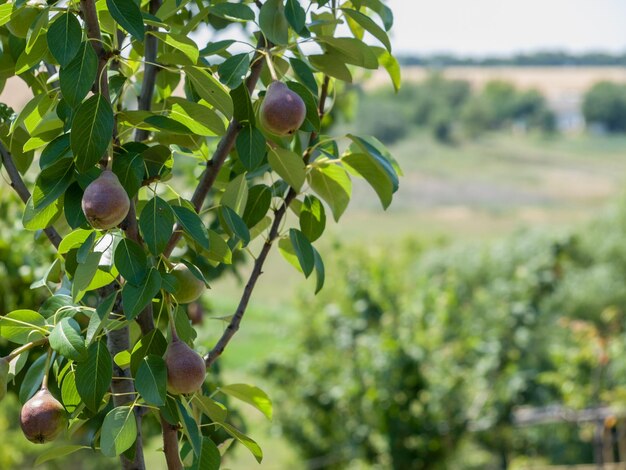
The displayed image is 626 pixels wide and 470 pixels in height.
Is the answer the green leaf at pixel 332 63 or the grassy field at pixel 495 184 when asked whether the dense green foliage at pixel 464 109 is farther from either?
the green leaf at pixel 332 63

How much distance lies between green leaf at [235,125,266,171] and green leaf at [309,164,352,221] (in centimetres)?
10

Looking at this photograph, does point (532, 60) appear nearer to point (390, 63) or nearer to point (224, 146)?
point (390, 63)

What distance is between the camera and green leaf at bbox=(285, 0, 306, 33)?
1.81 ft

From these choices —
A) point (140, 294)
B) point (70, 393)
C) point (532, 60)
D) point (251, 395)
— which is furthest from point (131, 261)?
point (532, 60)

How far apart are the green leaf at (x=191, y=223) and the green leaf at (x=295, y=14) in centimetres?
14

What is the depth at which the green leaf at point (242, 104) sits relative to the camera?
1.98 ft

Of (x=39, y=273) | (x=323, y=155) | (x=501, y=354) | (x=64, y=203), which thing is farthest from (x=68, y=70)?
(x=501, y=354)

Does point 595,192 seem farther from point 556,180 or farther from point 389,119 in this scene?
point 389,119

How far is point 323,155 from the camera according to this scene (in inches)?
27.2

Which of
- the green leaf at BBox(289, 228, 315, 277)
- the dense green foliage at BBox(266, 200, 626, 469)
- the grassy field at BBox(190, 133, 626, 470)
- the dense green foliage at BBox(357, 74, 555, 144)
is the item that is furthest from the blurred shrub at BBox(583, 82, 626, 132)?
the green leaf at BBox(289, 228, 315, 277)

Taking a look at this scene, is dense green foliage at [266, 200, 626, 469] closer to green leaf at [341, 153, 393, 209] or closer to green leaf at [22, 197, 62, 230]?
green leaf at [341, 153, 393, 209]

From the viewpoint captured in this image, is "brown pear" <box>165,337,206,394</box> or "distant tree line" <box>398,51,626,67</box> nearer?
"brown pear" <box>165,337,206,394</box>

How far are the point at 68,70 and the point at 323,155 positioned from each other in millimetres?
237

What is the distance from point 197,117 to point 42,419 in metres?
0.22
